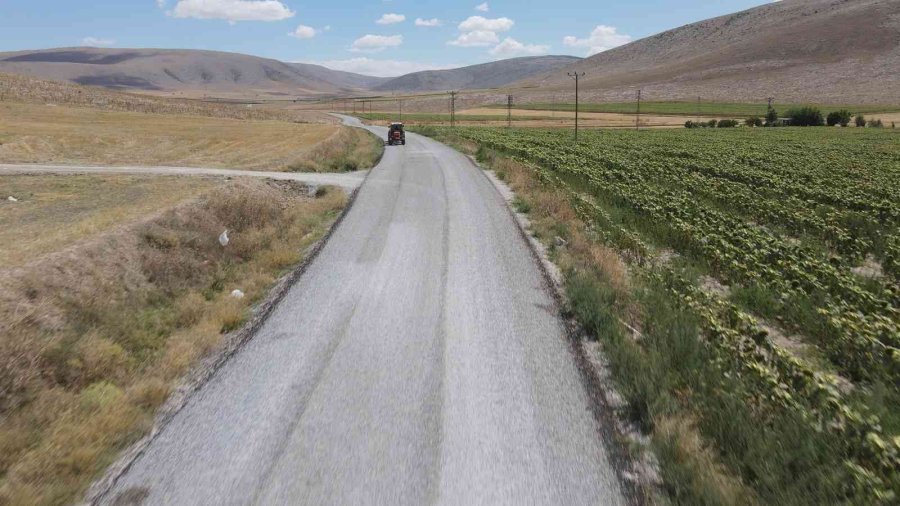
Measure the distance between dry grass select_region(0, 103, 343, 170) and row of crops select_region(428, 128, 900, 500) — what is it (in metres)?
21.3

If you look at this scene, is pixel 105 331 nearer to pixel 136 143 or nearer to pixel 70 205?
pixel 70 205

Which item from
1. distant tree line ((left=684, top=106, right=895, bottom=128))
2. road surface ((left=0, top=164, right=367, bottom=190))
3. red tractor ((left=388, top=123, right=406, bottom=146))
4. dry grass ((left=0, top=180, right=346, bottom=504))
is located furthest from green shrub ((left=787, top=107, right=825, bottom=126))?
dry grass ((left=0, top=180, right=346, bottom=504))

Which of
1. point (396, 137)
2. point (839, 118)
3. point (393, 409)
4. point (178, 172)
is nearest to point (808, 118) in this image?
point (839, 118)

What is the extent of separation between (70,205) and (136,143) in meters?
26.4

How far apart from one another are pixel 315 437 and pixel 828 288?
31.6ft

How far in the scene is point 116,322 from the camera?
28.3 feet

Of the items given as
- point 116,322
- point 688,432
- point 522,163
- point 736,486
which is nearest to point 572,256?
point 688,432

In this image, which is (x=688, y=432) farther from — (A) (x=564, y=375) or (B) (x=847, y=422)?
(A) (x=564, y=375)

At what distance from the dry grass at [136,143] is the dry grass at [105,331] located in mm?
18971

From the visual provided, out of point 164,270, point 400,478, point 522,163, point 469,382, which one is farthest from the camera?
point 522,163

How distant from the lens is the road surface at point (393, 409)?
17.8ft

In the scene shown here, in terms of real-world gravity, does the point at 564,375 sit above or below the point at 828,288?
below

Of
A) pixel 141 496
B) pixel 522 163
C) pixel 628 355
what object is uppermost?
pixel 522 163

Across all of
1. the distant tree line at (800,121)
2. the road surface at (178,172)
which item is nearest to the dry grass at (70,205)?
the road surface at (178,172)
